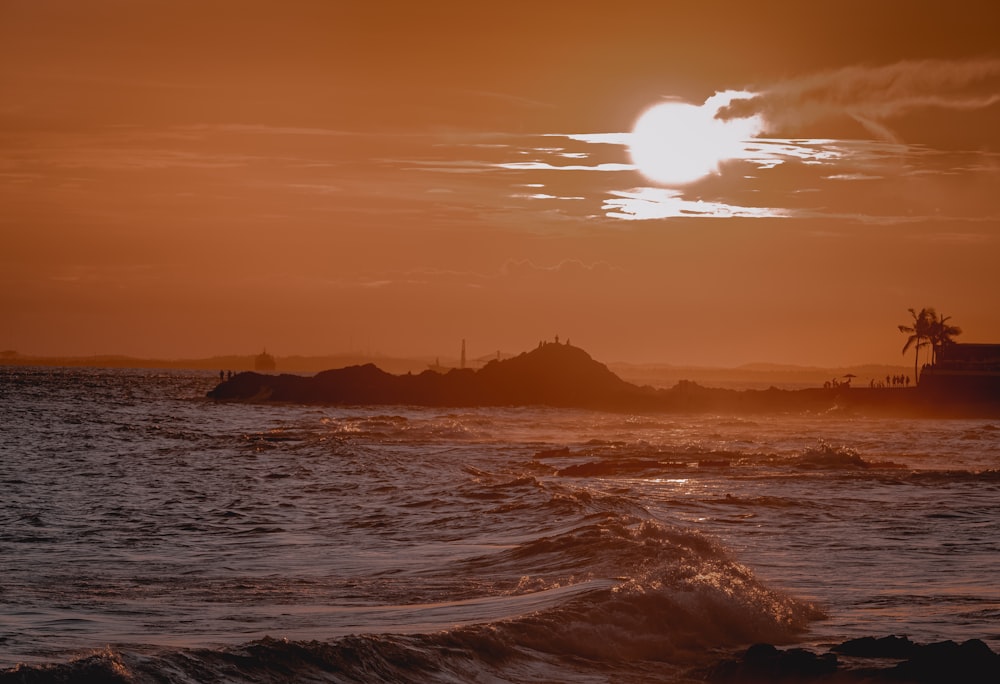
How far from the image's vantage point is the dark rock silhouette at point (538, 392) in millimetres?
103250

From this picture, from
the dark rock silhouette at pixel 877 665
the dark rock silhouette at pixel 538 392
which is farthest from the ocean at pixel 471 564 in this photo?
the dark rock silhouette at pixel 538 392

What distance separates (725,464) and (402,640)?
2938 centimetres

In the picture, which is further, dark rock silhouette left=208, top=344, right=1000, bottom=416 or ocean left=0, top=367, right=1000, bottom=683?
dark rock silhouette left=208, top=344, right=1000, bottom=416

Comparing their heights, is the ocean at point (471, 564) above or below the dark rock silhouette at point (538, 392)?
below

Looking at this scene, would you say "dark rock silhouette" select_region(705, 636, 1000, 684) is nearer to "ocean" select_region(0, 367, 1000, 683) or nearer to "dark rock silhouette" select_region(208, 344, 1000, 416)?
"ocean" select_region(0, 367, 1000, 683)

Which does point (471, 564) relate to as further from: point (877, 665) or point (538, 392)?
point (538, 392)

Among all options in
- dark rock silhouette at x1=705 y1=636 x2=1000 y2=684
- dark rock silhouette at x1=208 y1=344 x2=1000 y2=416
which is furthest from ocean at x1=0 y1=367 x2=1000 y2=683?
dark rock silhouette at x1=208 y1=344 x2=1000 y2=416

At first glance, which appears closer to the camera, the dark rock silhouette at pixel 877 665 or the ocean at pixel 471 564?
the dark rock silhouette at pixel 877 665

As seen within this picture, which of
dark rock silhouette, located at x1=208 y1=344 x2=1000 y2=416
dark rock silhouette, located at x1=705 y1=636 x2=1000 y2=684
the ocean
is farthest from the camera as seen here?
dark rock silhouette, located at x1=208 y1=344 x2=1000 y2=416

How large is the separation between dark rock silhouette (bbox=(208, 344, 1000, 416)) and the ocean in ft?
208

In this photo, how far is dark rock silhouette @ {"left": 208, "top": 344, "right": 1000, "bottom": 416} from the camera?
103250mm

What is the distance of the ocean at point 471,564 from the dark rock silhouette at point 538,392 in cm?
6353

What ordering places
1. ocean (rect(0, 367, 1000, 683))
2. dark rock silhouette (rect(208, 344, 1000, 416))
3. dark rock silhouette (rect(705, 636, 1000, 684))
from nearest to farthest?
dark rock silhouette (rect(705, 636, 1000, 684))
ocean (rect(0, 367, 1000, 683))
dark rock silhouette (rect(208, 344, 1000, 416))

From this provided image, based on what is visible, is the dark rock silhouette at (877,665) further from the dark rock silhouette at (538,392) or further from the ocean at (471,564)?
the dark rock silhouette at (538,392)
